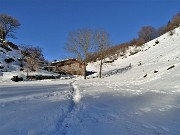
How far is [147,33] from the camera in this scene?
8912cm

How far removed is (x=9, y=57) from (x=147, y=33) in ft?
179

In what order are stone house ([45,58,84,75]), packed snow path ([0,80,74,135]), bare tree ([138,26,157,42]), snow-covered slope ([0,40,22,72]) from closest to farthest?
packed snow path ([0,80,74,135]) < snow-covered slope ([0,40,22,72]) < stone house ([45,58,84,75]) < bare tree ([138,26,157,42])

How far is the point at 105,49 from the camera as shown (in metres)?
43.9

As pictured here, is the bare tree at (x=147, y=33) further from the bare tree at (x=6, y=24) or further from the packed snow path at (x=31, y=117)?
the packed snow path at (x=31, y=117)

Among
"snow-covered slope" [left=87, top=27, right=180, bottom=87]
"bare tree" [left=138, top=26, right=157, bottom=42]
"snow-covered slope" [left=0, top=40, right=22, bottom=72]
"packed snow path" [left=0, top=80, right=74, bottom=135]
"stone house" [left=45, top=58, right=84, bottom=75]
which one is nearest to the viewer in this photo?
"packed snow path" [left=0, top=80, right=74, bottom=135]

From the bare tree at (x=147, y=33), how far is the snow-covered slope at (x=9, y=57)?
155 ft

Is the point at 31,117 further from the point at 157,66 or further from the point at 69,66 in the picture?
the point at 69,66

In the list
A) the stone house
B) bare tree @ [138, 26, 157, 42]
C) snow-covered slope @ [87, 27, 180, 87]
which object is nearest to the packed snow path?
snow-covered slope @ [87, 27, 180, 87]

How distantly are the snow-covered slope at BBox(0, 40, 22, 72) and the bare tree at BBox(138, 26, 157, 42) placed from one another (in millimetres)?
47334

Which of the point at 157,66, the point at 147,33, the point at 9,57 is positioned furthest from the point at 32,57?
the point at 147,33

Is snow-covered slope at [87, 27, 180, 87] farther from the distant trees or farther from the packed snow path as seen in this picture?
the distant trees

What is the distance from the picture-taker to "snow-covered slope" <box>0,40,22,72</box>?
45.7 metres

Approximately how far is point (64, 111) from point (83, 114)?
72 centimetres

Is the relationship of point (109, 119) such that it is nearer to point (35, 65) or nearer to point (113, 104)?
point (113, 104)
